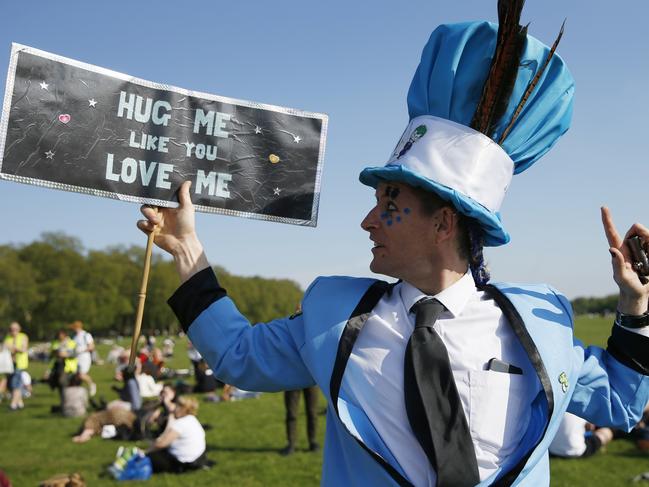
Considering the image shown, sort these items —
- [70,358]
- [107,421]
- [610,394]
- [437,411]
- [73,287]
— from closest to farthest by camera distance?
[437,411] → [610,394] → [107,421] → [70,358] → [73,287]

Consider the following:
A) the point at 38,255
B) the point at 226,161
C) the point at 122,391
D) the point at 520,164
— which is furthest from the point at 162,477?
the point at 38,255

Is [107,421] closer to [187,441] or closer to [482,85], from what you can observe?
[187,441]

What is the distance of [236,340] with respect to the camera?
7.75 feet

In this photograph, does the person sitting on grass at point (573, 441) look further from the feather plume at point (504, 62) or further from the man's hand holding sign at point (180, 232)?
the man's hand holding sign at point (180, 232)

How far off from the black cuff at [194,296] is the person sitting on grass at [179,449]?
22.2 ft

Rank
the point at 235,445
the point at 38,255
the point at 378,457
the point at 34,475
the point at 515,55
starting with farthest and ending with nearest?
the point at 38,255 → the point at 235,445 → the point at 34,475 → the point at 515,55 → the point at 378,457

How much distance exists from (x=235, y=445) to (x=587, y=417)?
8.67m

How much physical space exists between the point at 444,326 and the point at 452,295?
0.40 ft

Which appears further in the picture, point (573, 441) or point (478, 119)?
point (573, 441)

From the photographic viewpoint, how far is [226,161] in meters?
2.79

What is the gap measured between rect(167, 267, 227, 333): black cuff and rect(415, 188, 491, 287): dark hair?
2.66 feet

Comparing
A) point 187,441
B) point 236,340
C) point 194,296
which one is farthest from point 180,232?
point 187,441

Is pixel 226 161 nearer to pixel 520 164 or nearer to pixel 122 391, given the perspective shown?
pixel 520 164

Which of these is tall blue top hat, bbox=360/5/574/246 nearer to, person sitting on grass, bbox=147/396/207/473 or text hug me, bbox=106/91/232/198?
text hug me, bbox=106/91/232/198
